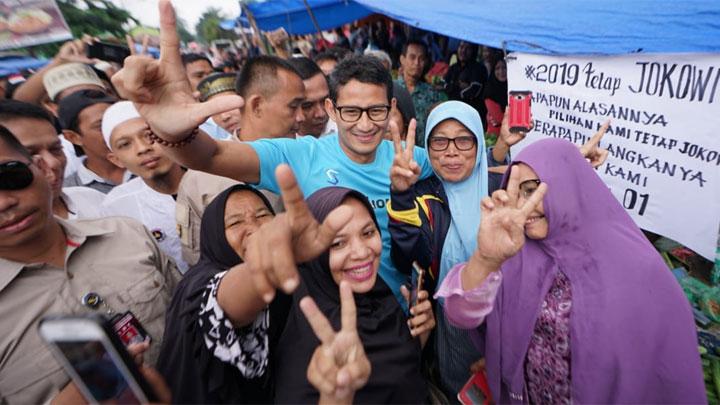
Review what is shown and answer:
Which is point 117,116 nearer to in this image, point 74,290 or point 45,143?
point 45,143

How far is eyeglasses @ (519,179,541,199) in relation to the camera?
4.67ft

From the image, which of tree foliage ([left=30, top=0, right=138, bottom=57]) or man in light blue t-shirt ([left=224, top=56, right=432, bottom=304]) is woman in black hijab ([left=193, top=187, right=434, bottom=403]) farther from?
tree foliage ([left=30, top=0, right=138, bottom=57])

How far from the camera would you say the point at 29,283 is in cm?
126

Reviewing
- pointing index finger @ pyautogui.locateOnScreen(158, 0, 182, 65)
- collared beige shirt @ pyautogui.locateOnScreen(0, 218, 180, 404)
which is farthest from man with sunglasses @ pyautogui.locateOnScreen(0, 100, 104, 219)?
pointing index finger @ pyautogui.locateOnScreen(158, 0, 182, 65)

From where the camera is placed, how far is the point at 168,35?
1155 mm

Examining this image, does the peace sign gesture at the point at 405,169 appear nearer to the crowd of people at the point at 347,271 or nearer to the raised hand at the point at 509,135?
the crowd of people at the point at 347,271

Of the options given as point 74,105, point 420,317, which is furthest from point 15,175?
point 74,105

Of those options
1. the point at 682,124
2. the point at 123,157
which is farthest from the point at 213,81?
the point at 682,124

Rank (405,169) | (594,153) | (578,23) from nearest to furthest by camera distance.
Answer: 1. (405,169)
2. (594,153)
3. (578,23)

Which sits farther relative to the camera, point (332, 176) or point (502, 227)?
point (332, 176)

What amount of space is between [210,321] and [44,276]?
783 millimetres

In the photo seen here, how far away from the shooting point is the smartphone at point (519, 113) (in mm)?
2350

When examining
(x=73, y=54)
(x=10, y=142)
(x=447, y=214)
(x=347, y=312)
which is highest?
(x=73, y=54)

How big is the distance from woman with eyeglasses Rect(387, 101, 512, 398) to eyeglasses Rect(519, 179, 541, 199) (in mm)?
368
